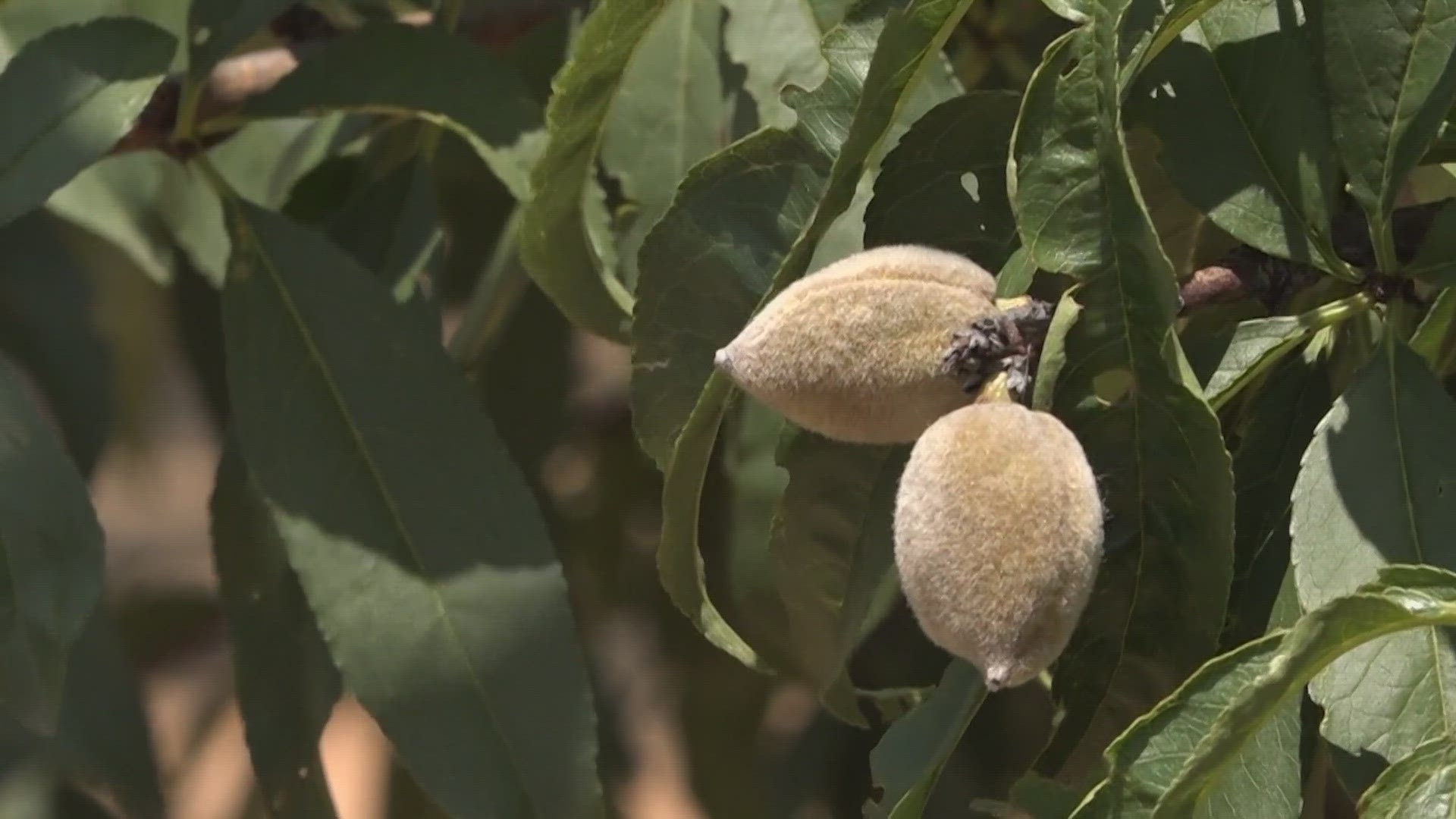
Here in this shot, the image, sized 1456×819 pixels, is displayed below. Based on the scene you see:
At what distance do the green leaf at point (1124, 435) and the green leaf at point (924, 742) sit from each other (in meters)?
0.05

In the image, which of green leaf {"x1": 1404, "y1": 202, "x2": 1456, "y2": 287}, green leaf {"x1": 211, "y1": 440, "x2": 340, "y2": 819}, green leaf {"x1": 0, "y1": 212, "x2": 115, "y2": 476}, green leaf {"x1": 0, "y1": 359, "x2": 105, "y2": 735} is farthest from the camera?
green leaf {"x1": 0, "y1": 212, "x2": 115, "y2": 476}

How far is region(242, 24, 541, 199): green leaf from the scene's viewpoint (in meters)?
0.75

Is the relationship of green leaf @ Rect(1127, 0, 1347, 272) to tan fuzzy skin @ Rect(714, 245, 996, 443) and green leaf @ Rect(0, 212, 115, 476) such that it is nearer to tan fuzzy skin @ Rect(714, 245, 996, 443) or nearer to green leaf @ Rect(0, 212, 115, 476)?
tan fuzzy skin @ Rect(714, 245, 996, 443)

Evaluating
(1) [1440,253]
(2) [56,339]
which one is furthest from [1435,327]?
(2) [56,339]

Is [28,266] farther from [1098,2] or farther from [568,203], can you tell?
[1098,2]

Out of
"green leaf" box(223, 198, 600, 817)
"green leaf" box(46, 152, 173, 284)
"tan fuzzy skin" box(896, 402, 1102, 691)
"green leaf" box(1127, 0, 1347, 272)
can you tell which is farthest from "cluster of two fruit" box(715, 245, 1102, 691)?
"green leaf" box(46, 152, 173, 284)

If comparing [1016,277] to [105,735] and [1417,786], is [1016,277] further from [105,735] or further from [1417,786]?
[105,735]

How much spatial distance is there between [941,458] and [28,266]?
91cm

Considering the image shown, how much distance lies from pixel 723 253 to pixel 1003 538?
0.18 metres

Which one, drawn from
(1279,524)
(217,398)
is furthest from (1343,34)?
(217,398)

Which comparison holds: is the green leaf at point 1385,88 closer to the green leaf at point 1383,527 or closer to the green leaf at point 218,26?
the green leaf at point 1383,527

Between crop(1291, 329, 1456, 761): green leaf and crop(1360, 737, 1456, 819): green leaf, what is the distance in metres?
0.03

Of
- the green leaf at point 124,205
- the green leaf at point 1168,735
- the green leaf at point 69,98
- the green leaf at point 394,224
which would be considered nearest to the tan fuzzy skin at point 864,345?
the green leaf at point 1168,735

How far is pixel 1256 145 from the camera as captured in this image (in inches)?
21.0
